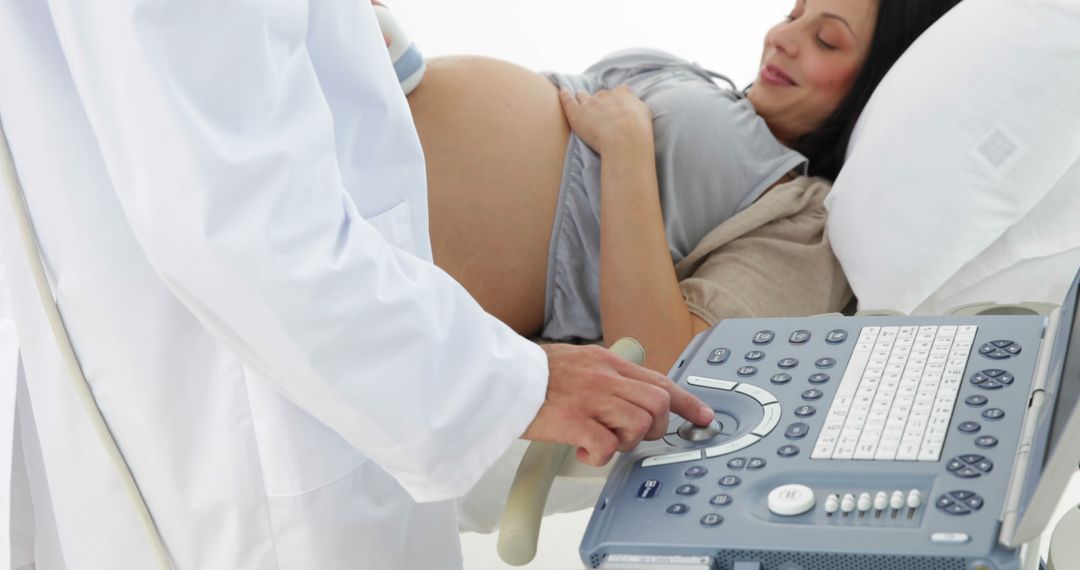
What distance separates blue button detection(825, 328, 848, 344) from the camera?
101 cm

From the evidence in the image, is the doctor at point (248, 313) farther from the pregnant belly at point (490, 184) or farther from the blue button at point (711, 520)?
the pregnant belly at point (490, 184)

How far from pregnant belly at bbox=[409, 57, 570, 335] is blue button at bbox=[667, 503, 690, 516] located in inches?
34.2

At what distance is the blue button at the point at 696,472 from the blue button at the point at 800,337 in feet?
0.80

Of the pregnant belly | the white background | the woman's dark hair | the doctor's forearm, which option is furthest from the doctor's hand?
the white background

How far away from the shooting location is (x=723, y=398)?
0.94 metres

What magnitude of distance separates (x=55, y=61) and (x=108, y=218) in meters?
0.11

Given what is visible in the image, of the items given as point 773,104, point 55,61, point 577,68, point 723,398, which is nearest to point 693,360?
point 723,398

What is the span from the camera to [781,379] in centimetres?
95

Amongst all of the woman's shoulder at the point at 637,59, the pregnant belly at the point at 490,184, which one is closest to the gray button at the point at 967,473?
the pregnant belly at the point at 490,184

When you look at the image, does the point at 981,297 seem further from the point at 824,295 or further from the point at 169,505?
the point at 169,505

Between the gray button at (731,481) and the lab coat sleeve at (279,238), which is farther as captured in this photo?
the gray button at (731,481)

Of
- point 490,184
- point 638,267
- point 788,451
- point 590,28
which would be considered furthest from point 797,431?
point 590,28

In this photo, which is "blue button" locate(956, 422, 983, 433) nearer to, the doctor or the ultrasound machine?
the ultrasound machine

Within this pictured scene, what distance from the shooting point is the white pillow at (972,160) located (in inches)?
56.9
